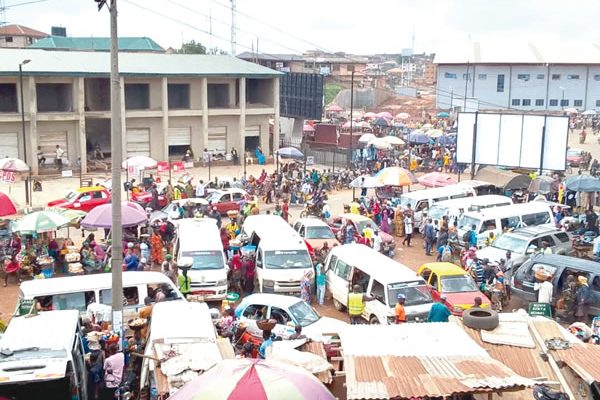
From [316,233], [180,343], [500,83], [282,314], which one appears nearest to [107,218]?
[316,233]

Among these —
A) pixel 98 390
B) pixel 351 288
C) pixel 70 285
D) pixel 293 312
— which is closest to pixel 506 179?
pixel 351 288

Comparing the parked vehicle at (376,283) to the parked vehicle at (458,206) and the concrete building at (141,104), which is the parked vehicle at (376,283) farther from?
the concrete building at (141,104)

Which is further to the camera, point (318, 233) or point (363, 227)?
point (363, 227)

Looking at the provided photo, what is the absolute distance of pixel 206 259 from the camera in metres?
19.4

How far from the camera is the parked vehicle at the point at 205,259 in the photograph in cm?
1883

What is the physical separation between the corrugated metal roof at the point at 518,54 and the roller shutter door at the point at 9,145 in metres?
51.0

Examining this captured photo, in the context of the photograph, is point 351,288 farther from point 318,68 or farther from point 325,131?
point 318,68

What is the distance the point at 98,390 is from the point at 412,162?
3213 centimetres

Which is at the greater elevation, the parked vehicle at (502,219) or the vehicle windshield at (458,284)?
the parked vehicle at (502,219)

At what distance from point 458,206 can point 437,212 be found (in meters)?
0.77

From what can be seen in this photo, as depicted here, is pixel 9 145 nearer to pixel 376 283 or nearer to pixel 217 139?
pixel 217 139

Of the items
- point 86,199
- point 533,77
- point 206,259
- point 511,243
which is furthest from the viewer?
point 533,77

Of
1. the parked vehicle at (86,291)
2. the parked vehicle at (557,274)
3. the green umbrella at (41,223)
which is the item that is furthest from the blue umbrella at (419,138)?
the parked vehicle at (86,291)

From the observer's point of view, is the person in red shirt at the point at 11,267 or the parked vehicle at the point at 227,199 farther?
the parked vehicle at the point at 227,199
